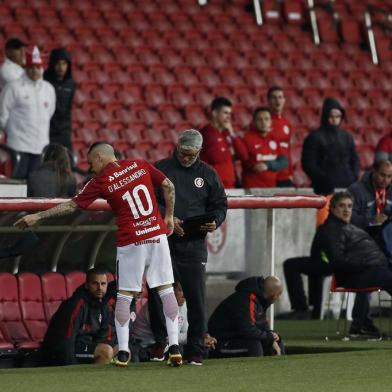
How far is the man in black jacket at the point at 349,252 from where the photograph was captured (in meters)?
13.4

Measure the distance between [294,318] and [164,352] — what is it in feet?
13.3

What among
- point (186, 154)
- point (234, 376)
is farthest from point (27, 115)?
point (234, 376)

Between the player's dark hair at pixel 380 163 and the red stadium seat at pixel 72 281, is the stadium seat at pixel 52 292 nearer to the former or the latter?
the red stadium seat at pixel 72 281

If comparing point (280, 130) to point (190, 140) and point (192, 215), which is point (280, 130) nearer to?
point (192, 215)

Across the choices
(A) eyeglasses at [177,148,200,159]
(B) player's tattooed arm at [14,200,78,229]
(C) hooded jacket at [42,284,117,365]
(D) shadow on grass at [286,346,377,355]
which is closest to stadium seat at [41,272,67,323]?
(C) hooded jacket at [42,284,117,365]

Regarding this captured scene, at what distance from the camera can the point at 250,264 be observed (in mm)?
14688

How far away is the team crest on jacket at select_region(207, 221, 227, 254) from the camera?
49.5ft

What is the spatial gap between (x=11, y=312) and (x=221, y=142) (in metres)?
3.46

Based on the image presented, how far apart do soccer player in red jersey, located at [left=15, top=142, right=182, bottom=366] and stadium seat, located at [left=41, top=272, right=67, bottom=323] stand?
2285 mm

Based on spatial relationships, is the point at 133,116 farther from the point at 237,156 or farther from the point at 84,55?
the point at 237,156

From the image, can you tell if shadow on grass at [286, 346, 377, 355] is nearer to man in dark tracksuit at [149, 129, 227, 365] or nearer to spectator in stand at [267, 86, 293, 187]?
Result: man in dark tracksuit at [149, 129, 227, 365]

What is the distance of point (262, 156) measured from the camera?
15.8 meters

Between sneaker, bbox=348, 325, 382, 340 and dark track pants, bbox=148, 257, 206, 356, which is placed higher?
dark track pants, bbox=148, 257, 206, 356

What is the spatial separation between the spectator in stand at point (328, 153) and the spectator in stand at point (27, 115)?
9.04 feet
